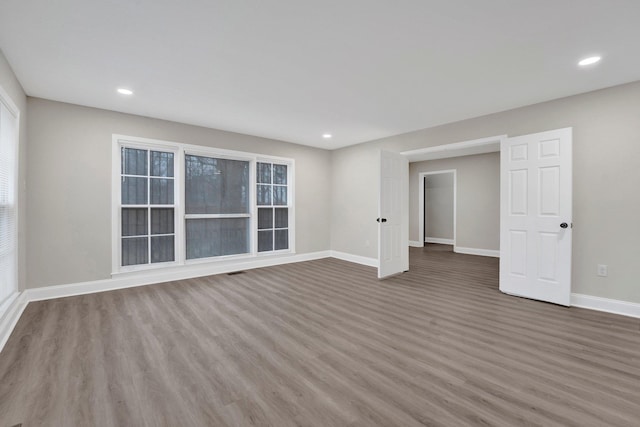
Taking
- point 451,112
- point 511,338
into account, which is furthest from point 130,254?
point 451,112

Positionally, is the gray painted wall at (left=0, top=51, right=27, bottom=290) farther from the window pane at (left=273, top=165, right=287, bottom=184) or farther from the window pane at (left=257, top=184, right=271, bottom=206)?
the window pane at (left=273, top=165, right=287, bottom=184)

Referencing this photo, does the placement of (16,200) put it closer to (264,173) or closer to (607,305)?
(264,173)

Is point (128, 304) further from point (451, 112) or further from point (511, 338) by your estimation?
point (451, 112)

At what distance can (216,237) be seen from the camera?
5.25 metres

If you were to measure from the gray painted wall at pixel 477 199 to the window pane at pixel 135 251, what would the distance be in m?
7.24

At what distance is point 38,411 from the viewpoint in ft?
5.55

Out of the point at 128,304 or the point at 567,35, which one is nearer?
the point at 567,35

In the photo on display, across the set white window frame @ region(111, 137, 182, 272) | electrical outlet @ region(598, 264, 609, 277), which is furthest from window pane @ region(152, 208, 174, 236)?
electrical outlet @ region(598, 264, 609, 277)

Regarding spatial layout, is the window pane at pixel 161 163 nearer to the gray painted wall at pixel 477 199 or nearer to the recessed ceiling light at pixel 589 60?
the recessed ceiling light at pixel 589 60

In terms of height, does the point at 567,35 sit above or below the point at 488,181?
above

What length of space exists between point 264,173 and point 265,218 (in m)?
0.93

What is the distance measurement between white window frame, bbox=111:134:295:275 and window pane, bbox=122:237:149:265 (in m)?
0.08

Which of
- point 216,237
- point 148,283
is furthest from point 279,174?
point 148,283

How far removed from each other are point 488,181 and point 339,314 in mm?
5852
